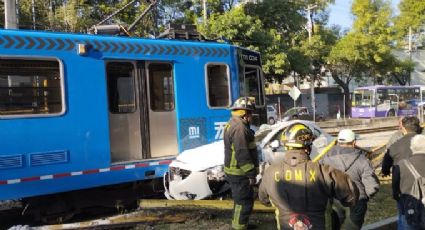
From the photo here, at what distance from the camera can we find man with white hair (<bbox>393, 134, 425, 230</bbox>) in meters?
4.61

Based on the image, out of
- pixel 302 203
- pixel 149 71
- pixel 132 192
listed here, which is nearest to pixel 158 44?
pixel 149 71

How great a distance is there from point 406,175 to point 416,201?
9.9 inches

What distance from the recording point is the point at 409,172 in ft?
15.2

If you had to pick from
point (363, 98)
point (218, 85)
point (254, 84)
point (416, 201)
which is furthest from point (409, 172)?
point (363, 98)

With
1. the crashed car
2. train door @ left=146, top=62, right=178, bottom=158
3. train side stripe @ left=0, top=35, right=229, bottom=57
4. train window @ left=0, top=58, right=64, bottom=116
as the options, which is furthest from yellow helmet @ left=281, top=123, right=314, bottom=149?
train door @ left=146, top=62, right=178, bottom=158

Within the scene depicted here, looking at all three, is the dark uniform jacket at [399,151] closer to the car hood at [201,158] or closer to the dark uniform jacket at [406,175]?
the dark uniform jacket at [406,175]

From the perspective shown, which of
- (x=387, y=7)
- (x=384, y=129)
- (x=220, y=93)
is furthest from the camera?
(x=387, y=7)

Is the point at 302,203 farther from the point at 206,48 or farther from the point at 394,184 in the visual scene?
the point at 206,48

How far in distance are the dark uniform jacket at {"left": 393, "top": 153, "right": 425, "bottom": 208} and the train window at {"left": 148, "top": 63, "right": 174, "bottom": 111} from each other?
440 centimetres

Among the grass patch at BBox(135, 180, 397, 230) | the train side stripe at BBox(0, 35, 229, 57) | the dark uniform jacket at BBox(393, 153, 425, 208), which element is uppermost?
the train side stripe at BBox(0, 35, 229, 57)

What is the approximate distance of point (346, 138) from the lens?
16.5ft

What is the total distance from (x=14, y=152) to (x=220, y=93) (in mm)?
3934

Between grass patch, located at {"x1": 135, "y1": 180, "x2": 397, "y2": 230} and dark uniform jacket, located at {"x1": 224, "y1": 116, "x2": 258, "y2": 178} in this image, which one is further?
grass patch, located at {"x1": 135, "y1": 180, "x2": 397, "y2": 230}

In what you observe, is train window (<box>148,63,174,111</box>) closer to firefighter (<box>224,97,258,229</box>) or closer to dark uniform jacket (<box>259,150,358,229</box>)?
firefighter (<box>224,97,258,229</box>)
